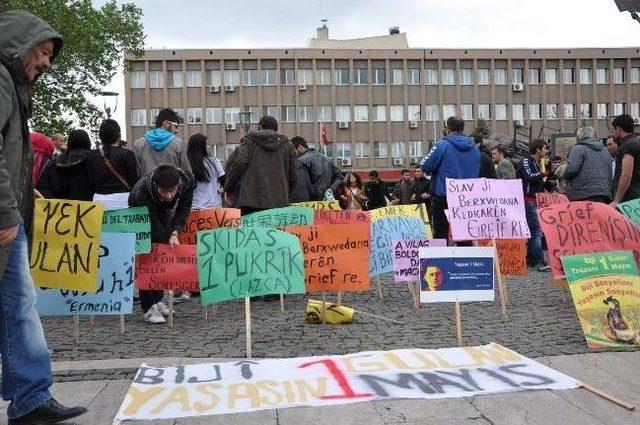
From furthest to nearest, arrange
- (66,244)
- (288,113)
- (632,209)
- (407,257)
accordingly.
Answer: (288,113) < (407,257) < (632,209) < (66,244)

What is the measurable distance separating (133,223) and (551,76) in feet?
216

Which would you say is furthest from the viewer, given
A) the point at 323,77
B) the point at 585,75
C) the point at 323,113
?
the point at 585,75

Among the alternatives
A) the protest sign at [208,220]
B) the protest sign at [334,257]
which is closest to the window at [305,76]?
the protest sign at [208,220]

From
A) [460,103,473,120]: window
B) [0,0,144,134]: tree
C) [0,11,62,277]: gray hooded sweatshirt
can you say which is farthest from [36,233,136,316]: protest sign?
[460,103,473,120]: window

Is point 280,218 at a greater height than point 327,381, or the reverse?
point 280,218

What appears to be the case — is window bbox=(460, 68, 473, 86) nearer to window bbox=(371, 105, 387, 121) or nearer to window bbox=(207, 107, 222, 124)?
window bbox=(371, 105, 387, 121)

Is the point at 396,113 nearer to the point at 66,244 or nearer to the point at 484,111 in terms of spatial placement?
the point at 484,111

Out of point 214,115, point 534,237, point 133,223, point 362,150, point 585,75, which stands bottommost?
point 534,237

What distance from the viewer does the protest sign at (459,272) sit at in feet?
20.4

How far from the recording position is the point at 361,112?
66.1 metres

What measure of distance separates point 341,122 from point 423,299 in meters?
59.7

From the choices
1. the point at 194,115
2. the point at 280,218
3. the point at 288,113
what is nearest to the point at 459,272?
the point at 280,218

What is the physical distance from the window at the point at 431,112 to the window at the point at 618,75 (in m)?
16.3

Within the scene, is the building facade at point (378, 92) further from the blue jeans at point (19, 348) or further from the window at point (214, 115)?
the blue jeans at point (19, 348)
